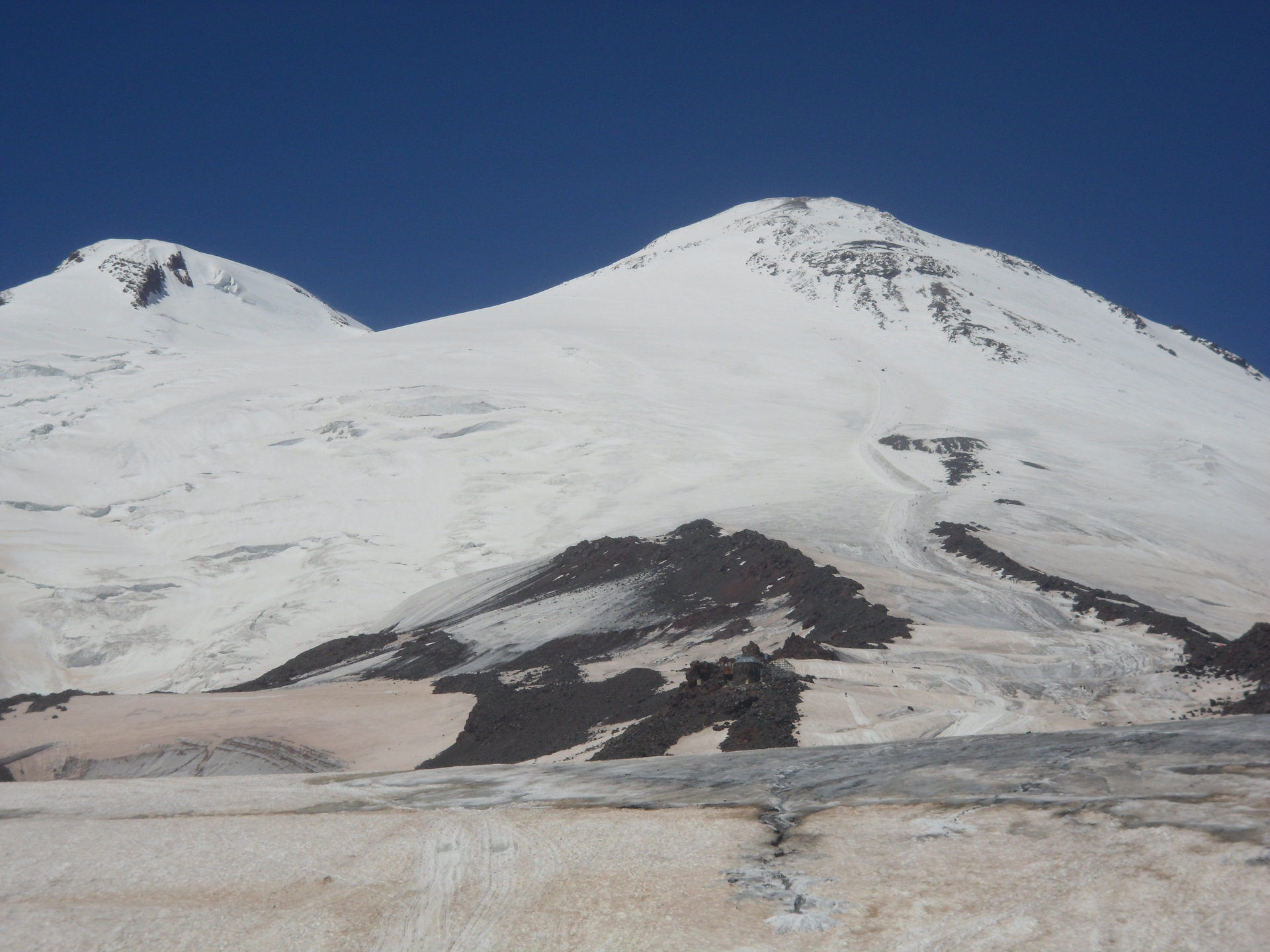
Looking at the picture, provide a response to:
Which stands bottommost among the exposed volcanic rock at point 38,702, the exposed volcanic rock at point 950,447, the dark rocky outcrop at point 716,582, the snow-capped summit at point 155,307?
the exposed volcanic rock at point 38,702

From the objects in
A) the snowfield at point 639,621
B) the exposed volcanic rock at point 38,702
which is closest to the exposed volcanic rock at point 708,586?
the snowfield at point 639,621

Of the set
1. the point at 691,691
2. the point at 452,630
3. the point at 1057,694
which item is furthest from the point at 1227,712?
the point at 452,630

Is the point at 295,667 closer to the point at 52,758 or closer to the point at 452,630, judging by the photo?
the point at 452,630

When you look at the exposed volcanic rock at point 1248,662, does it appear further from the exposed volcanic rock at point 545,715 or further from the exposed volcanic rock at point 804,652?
the exposed volcanic rock at point 545,715

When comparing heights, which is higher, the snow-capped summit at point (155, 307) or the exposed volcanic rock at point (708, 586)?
the snow-capped summit at point (155, 307)

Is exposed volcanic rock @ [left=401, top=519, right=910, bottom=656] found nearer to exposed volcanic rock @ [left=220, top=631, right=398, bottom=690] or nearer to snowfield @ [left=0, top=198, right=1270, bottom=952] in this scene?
snowfield @ [left=0, top=198, right=1270, bottom=952]

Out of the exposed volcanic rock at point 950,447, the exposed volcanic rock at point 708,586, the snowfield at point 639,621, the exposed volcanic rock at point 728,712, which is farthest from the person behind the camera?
the exposed volcanic rock at point 950,447

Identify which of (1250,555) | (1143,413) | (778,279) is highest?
(778,279)

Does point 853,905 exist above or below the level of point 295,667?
above
